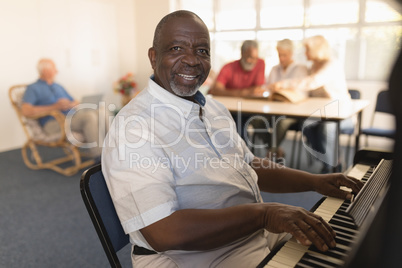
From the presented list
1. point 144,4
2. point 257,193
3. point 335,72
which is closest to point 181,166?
point 257,193

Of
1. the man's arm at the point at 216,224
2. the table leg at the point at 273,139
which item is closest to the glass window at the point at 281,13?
the table leg at the point at 273,139

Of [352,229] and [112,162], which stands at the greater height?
[112,162]

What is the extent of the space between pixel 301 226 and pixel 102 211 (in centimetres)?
62

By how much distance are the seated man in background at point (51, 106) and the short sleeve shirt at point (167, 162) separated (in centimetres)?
309

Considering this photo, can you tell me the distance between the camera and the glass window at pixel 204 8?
6316 mm

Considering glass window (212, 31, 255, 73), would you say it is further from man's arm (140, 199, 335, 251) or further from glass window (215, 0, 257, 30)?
man's arm (140, 199, 335, 251)

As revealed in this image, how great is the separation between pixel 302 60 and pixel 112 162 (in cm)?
491

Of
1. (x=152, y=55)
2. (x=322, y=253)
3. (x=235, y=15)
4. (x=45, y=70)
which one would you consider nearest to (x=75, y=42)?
(x=45, y=70)

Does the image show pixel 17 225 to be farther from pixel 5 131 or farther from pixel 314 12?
pixel 314 12

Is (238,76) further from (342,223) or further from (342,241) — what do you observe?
(342,241)

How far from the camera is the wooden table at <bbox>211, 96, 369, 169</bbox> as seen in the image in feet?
9.94

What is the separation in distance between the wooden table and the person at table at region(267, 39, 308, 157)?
0.52ft

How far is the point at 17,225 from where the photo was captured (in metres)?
2.77

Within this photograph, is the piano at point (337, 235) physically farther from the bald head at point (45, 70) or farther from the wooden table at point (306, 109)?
the bald head at point (45, 70)
